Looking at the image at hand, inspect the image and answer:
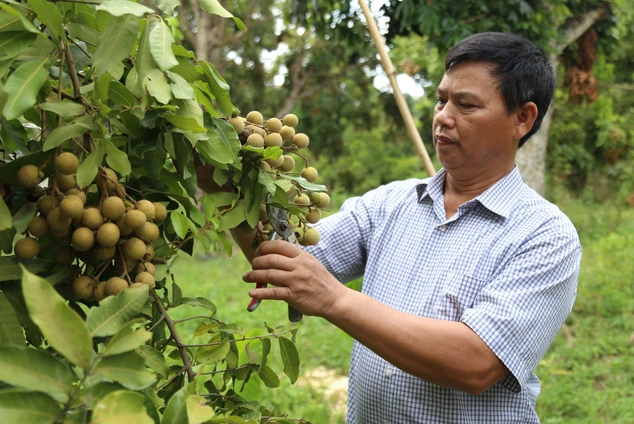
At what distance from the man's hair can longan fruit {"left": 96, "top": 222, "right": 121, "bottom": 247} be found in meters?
1.08

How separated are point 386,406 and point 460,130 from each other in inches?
26.6

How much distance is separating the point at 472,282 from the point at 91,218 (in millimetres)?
949

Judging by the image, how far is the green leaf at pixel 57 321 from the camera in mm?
665

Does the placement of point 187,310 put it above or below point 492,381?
below

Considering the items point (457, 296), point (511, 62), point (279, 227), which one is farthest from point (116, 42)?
point (511, 62)

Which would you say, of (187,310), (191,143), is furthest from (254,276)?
(187,310)

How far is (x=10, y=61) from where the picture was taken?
32.7 inches

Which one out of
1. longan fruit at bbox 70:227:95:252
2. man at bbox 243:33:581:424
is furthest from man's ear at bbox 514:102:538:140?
longan fruit at bbox 70:227:95:252

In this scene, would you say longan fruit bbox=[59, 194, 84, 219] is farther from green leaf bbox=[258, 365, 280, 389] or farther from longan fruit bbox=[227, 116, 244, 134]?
green leaf bbox=[258, 365, 280, 389]

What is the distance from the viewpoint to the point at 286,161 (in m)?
1.24

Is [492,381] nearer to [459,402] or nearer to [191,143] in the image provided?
[459,402]

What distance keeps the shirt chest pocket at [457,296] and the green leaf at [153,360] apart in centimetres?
76

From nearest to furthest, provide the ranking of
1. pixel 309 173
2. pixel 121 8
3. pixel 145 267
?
pixel 121 8, pixel 145 267, pixel 309 173

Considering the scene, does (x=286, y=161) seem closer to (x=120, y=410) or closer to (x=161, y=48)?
(x=161, y=48)
